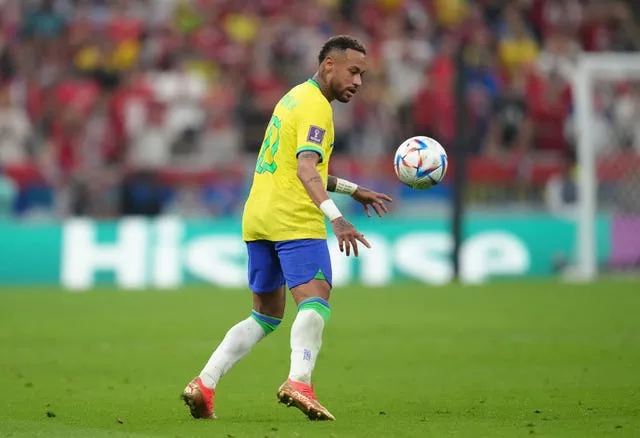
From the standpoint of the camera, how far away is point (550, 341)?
13711 millimetres

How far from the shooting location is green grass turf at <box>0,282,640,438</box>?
8.16 metres

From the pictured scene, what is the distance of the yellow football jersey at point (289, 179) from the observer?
328 inches

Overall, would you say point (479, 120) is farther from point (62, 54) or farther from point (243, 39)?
point (62, 54)

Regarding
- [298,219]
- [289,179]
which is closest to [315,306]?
[298,219]

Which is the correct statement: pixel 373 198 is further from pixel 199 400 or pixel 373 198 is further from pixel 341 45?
pixel 199 400

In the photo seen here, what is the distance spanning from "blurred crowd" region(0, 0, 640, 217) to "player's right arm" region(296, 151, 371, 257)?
44.6 feet

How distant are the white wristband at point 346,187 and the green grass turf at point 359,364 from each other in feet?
4.72

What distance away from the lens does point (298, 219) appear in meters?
8.41

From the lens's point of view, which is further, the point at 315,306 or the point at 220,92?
the point at 220,92

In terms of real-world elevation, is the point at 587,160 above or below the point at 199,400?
above

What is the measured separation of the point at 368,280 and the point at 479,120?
3413mm

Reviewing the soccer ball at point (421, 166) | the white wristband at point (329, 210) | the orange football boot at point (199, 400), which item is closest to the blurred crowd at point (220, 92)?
the soccer ball at point (421, 166)

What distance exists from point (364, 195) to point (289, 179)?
0.56 meters

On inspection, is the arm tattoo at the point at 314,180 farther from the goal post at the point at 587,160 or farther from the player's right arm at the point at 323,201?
the goal post at the point at 587,160
